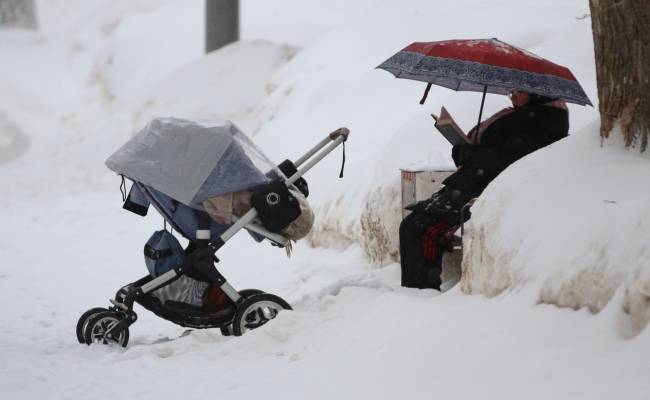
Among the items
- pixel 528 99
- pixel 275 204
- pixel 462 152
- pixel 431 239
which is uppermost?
pixel 528 99

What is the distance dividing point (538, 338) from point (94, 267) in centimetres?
574

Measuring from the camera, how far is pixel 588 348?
3.67m

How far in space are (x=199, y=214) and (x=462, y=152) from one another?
5.24 ft

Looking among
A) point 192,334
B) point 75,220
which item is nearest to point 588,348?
point 192,334

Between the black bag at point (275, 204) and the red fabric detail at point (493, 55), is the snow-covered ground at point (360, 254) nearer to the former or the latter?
the black bag at point (275, 204)

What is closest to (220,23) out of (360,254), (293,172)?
(360,254)

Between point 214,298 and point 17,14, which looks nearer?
point 214,298

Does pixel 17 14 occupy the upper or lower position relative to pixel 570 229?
lower

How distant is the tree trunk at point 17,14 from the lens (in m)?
24.8

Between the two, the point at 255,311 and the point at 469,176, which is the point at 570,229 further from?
the point at 255,311

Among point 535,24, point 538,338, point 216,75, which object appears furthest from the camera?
point 216,75

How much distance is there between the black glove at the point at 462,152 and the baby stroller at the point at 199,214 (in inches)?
28.4

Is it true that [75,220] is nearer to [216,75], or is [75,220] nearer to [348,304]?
[216,75]

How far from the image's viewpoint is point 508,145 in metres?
5.87
